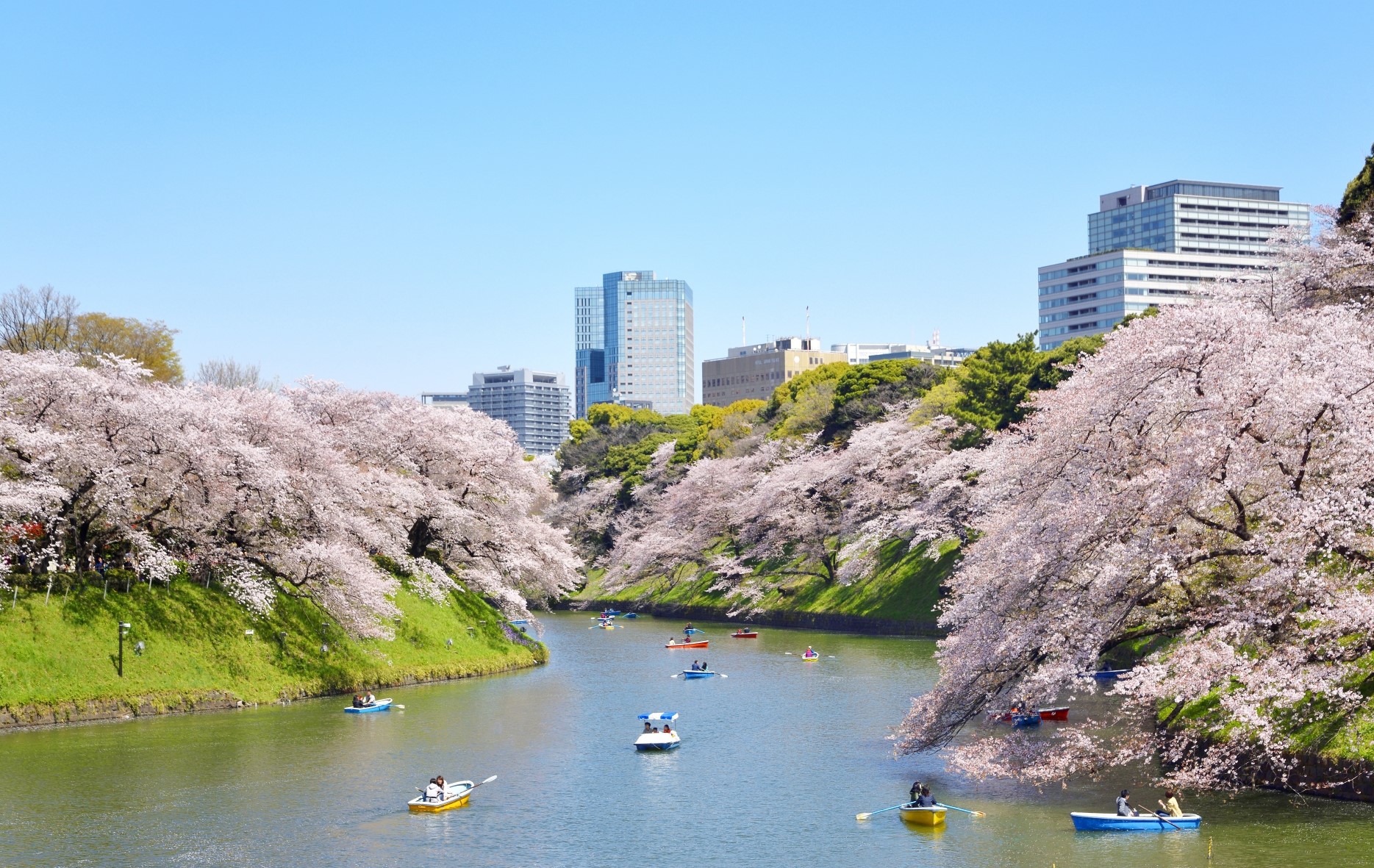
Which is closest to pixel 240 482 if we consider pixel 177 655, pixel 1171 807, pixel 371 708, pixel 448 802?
pixel 177 655

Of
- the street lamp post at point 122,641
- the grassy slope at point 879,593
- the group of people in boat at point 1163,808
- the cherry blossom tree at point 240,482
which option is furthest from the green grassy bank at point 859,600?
the street lamp post at point 122,641

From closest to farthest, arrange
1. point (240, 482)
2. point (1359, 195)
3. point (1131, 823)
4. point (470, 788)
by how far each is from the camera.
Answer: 1. point (1131, 823)
2. point (470, 788)
3. point (240, 482)
4. point (1359, 195)

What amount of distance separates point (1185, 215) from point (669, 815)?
170700 mm

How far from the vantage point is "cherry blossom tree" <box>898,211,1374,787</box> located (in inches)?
966

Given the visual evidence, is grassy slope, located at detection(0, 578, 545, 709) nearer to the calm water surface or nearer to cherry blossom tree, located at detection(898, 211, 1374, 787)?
the calm water surface

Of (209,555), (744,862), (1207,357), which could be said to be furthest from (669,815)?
(209,555)

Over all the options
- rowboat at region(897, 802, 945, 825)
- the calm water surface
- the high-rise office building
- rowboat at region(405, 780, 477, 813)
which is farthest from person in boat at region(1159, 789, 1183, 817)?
the high-rise office building

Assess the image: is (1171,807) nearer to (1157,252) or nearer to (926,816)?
(926,816)

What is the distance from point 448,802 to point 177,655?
53.1 feet

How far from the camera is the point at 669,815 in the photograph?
28.3 m

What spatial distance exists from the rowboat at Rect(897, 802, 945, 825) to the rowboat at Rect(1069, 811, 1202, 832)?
110 inches

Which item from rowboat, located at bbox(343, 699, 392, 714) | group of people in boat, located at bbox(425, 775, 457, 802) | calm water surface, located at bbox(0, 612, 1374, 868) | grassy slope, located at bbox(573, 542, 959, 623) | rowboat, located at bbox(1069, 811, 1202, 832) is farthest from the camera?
grassy slope, located at bbox(573, 542, 959, 623)

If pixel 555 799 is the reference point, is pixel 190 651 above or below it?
above

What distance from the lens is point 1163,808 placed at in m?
25.4
